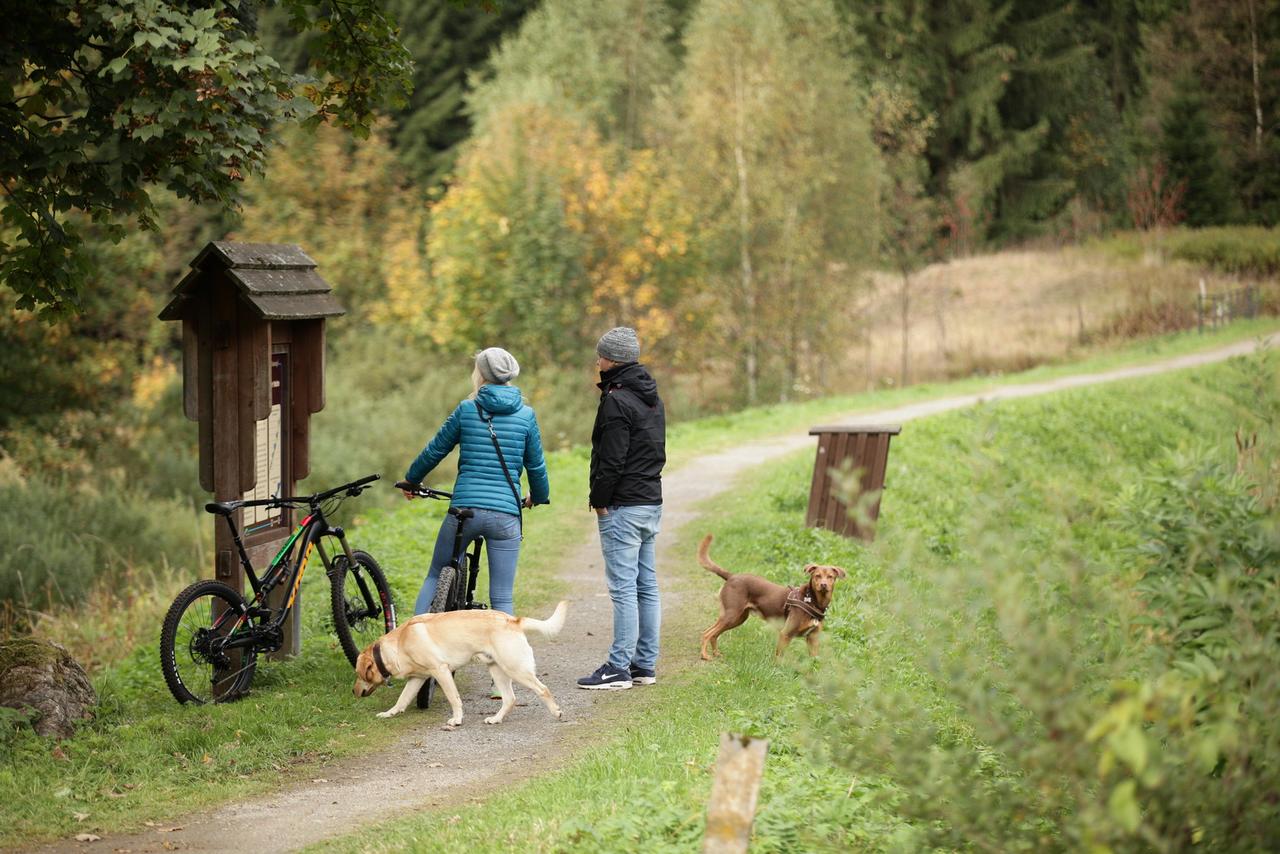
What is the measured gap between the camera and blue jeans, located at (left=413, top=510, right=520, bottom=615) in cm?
833

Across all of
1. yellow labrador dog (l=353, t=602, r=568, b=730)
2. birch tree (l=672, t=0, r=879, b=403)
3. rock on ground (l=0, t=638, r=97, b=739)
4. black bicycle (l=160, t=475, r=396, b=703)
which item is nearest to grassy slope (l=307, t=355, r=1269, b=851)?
yellow labrador dog (l=353, t=602, r=568, b=730)

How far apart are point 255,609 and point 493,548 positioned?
5.21ft

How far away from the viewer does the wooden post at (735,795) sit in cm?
453

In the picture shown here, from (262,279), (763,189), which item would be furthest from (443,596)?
(763,189)

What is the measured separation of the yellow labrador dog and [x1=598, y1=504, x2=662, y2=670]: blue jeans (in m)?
0.79

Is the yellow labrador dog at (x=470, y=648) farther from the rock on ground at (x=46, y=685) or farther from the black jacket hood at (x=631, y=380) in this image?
the rock on ground at (x=46, y=685)

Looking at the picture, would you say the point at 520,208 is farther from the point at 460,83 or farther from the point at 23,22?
A: the point at 460,83

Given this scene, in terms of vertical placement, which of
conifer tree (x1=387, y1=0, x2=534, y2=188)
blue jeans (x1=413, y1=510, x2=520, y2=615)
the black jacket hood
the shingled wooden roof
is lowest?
blue jeans (x1=413, y1=510, x2=520, y2=615)

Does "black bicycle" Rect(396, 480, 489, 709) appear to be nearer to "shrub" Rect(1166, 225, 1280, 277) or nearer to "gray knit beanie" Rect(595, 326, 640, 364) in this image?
"gray knit beanie" Rect(595, 326, 640, 364)

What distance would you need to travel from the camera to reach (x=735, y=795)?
456 centimetres

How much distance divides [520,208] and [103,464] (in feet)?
31.8

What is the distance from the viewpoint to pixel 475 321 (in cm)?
2867

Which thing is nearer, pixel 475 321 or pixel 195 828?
pixel 195 828

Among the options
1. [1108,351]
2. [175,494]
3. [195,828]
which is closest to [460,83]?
[1108,351]
